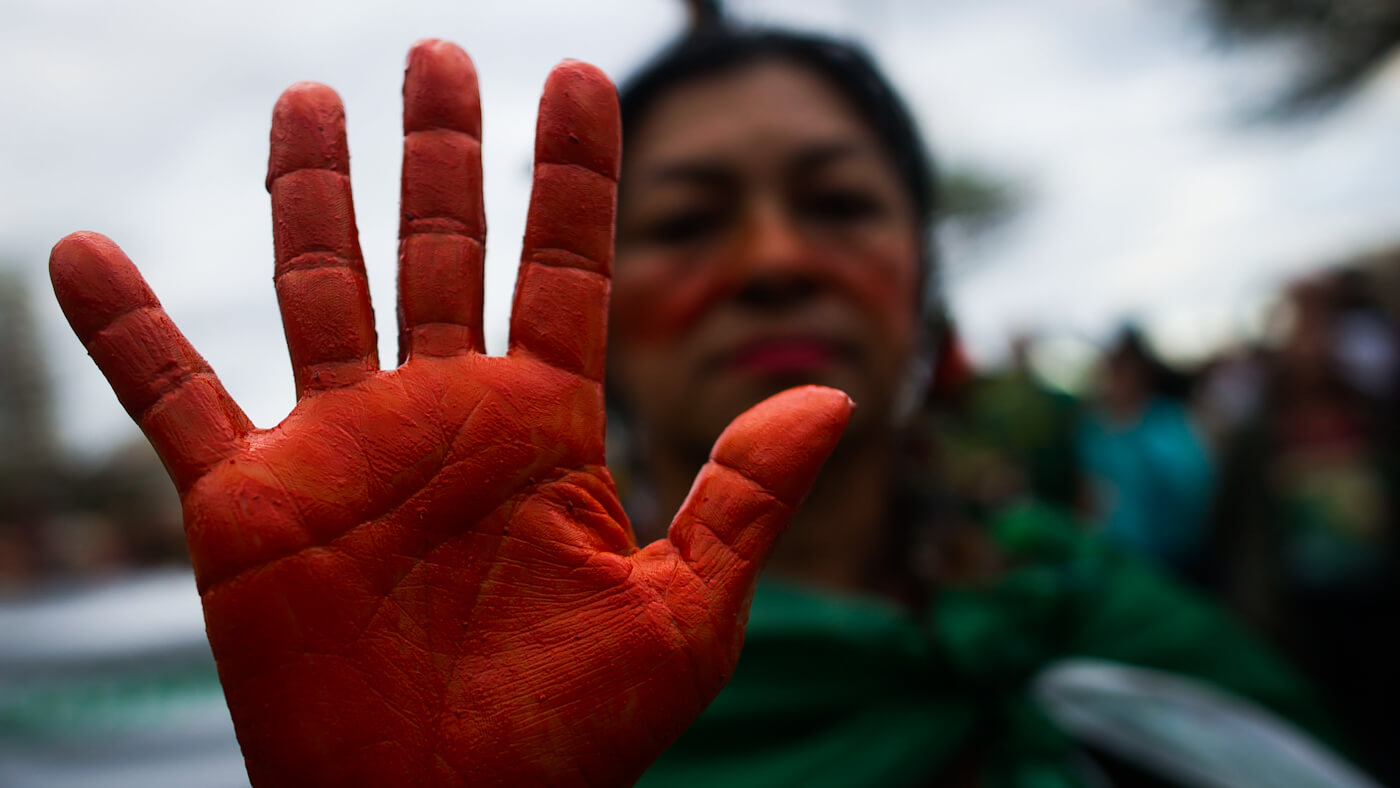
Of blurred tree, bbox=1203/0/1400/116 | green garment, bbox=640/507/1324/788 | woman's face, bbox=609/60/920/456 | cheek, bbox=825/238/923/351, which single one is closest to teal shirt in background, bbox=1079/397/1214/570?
green garment, bbox=640/507/1324/788

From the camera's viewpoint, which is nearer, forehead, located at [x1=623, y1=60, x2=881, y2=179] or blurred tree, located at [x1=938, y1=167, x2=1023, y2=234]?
forehead, located at [x1=623, y1=60, x2=881, y2=179]

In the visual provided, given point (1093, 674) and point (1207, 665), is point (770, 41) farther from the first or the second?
point (1207, 665)

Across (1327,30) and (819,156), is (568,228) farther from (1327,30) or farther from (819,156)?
(1327,30)

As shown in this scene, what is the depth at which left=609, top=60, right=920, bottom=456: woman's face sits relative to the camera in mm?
1362

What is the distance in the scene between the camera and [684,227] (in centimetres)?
144

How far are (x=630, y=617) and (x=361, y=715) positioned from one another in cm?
22

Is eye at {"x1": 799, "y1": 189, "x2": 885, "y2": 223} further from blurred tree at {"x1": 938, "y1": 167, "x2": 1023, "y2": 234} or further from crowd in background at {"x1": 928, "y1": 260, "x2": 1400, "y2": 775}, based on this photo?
blurred tree at {"x1": 938, "y1": 167, "x2": 1023, "y2": 234}

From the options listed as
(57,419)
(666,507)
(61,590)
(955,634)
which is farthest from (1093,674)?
(57,419)

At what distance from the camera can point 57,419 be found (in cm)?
1609

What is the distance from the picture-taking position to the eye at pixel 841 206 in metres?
1.46

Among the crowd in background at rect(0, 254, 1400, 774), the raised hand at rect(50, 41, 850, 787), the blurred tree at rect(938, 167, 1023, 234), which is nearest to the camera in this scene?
the raised hand at rect(50, 41, 850, 787)

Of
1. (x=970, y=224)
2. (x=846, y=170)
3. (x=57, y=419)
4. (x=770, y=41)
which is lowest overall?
(x=57, y=419)

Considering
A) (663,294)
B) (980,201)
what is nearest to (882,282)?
(663,294)

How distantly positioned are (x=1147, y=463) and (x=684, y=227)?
2.92 metres
